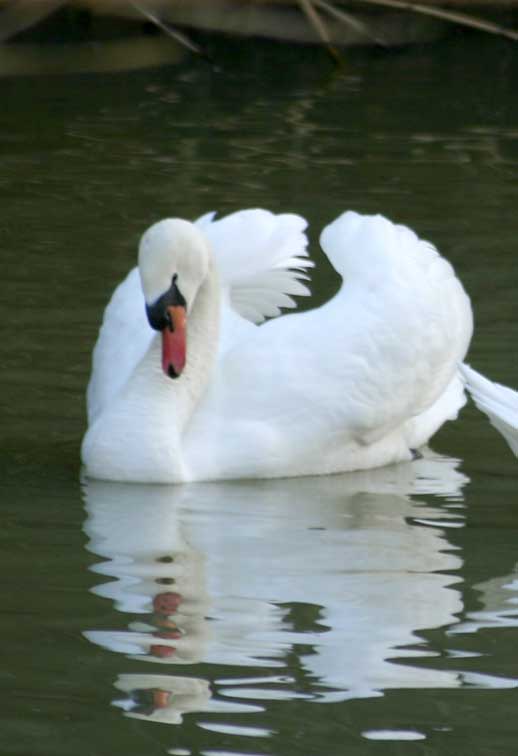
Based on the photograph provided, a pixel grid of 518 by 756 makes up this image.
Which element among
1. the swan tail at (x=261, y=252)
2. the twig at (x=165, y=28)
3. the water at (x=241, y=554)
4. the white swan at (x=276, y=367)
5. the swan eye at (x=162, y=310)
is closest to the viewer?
the water at (x=241, y=554)

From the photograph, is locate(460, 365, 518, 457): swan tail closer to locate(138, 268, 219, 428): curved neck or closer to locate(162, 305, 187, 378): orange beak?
Answer: locate(162, 305, 187, 378): orange beak

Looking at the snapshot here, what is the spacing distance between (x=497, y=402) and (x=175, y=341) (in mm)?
1135

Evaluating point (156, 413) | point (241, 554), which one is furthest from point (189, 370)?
point (241, 554)

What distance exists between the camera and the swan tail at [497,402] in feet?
23.1

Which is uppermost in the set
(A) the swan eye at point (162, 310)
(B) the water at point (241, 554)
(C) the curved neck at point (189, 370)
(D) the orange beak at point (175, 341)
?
(A) the swan eye at point (162, 310)

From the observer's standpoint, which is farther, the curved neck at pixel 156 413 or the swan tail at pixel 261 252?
the swan tail at pixel 261 252

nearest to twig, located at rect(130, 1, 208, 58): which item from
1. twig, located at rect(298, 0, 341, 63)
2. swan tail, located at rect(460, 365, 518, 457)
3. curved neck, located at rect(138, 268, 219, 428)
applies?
twig, located at rect(298, 0, 341, 63)

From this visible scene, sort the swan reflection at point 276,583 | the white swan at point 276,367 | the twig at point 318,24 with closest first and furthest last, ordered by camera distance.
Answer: the swan reflection at point 276,583 → the white swan at point 276,367 → the twig at point 318,24

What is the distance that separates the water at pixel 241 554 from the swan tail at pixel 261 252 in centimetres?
85

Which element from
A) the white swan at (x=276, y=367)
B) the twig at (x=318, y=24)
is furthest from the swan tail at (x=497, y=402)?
the twig at (x=318, y=24)

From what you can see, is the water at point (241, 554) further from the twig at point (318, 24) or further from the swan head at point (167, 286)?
the twig at point (318, 24)

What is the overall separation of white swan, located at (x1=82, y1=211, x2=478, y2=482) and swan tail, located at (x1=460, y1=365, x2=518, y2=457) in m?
0.74

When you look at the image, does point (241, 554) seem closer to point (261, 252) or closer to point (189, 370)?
point (189, 370)

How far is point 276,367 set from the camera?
25.3 ft
